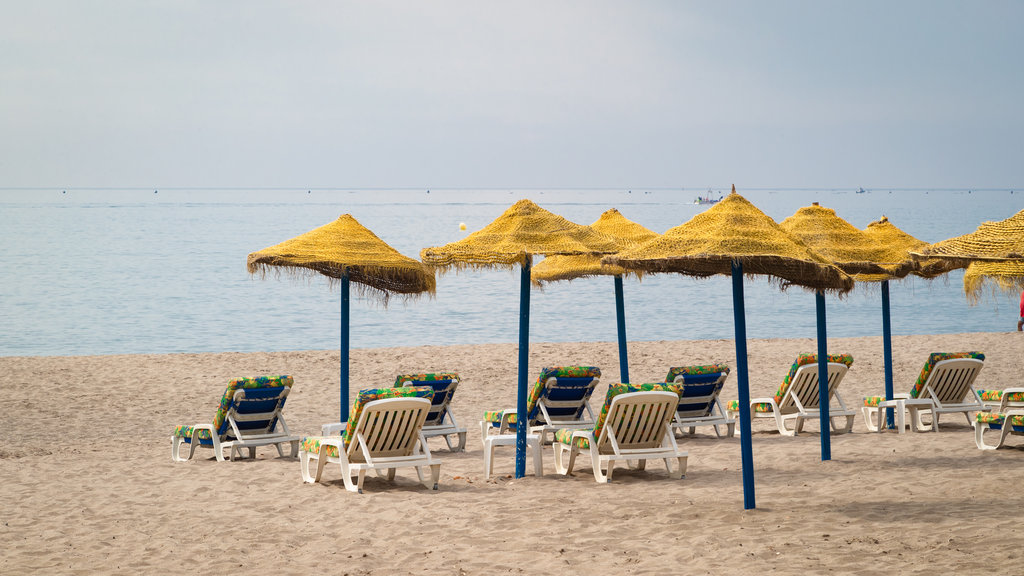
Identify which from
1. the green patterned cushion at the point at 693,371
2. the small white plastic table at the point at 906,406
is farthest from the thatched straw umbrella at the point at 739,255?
the small white plastic table at the point at 906,406

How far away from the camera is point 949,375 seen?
32.2 feet

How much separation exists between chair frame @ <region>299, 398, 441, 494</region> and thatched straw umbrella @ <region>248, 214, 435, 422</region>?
1994 mm

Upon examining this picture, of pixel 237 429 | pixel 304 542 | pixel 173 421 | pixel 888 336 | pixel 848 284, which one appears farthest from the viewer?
pixel 173 421

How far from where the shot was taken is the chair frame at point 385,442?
716cm

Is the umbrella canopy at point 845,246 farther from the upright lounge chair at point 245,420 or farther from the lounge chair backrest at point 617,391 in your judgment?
the upright lounge chair at point 245,420

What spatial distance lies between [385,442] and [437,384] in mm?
1764

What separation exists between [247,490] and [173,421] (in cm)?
537

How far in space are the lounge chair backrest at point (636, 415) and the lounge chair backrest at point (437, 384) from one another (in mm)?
1974

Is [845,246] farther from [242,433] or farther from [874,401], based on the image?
[242,433]

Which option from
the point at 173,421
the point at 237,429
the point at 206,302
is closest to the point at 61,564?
the point at 237,429

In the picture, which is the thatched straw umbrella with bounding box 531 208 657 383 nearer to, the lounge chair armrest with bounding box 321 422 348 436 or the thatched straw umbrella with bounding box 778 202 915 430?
the thatched straw umbrella with bounding box 778 202 915 430

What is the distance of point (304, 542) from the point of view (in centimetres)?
577

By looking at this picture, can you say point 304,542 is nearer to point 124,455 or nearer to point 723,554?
point 723,554

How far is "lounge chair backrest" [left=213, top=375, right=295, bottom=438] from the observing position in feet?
28.5
